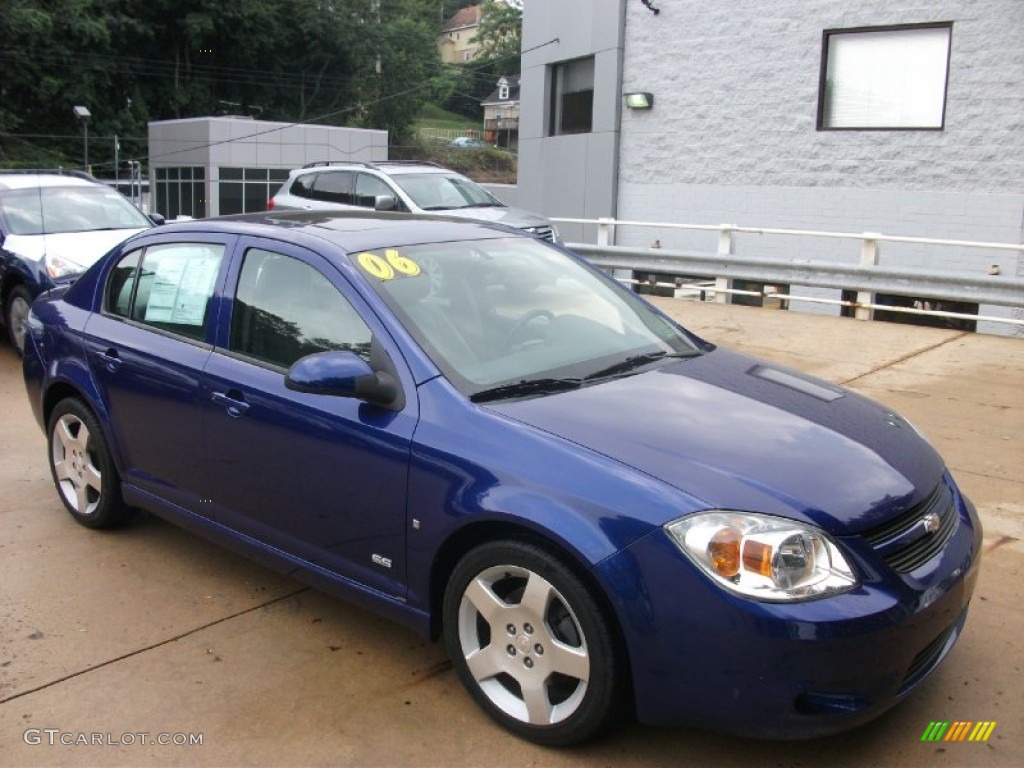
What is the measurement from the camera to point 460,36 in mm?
131000

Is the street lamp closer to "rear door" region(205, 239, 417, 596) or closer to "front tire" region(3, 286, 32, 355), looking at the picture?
"front tire" region(3, 286, 32, 355)

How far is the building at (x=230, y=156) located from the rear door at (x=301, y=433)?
36.5m

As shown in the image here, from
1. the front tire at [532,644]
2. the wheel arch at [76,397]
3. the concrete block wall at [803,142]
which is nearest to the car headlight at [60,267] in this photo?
the wheel arch at [76,397]

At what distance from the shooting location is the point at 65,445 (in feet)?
17.0

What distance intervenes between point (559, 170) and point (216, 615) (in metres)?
16.2

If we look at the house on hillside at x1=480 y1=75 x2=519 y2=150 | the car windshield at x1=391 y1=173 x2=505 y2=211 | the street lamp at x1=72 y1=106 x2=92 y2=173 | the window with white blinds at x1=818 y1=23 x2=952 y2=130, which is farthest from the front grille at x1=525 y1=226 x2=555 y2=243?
the house on hillside at x1=480 y1=75 x2=519 y2=150

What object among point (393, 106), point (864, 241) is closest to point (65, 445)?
point (864, 241)

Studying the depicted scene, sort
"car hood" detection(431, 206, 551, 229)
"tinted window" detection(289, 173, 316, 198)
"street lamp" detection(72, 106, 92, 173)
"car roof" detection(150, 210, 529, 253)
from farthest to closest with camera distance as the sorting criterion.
Answer: 1. "street lamp" detection(72, 106, 92, 173)
2. "tinted window" detection(289, 173, 316, 198)
3. "car hood" detection(431, 206, 551, 229)
4. "car roof" detection(150, 210, 529, 253)

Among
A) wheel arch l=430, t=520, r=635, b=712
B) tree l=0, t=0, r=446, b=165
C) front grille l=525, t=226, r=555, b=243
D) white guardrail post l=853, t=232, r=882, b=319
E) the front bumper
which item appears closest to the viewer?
the front bumper

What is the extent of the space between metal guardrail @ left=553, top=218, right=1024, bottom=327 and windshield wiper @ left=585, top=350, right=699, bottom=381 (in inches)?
256

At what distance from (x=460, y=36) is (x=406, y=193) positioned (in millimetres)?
124963

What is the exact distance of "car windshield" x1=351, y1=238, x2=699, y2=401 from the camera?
3666 millimetres

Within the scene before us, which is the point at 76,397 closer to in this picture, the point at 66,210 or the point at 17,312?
the point at 17,312

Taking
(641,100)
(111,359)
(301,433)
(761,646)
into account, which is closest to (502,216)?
(641,100)
